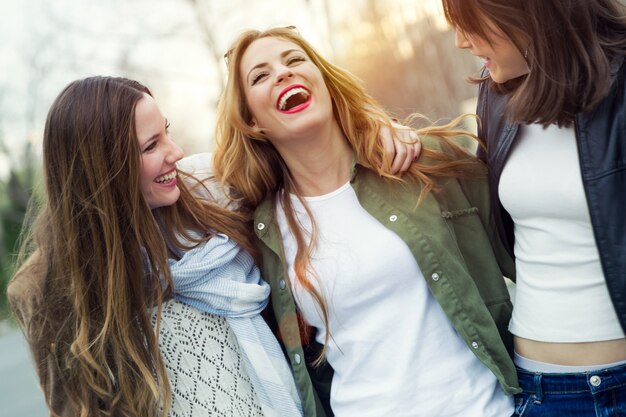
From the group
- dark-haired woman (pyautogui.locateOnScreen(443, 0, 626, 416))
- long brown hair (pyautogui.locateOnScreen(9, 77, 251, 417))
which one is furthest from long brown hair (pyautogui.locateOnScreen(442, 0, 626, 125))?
long brown hair (pyautogui.locateOnScreen(9, 77, 251, 417))

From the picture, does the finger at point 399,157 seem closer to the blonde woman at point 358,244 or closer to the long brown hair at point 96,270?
the blonde woman at point 358,244

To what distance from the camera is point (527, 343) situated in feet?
7.52

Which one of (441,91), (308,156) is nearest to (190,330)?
(308,156)

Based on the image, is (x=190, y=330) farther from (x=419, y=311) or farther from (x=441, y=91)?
(x=441, y=91)

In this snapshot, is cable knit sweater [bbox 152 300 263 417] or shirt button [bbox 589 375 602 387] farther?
cable knit sweater [bbox 152 300 263 417]

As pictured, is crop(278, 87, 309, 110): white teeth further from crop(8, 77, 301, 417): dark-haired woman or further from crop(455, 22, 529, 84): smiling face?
crop(455, 22, 529, 84): smiling face

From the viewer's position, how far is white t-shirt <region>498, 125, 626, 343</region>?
205 centimetres

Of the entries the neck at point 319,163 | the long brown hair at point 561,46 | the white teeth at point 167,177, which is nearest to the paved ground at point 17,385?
the white teeth at point 167,177

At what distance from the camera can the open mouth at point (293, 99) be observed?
2631 millimetres

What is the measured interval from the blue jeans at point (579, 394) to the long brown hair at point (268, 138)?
0.93m

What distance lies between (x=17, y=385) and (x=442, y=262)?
699cm

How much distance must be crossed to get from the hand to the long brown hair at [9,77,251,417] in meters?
0.97

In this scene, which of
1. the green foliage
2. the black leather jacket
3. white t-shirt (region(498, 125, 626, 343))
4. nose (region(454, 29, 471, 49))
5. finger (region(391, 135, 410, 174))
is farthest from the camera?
the green foliage

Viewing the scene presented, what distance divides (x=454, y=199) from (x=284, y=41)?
3.18ft
